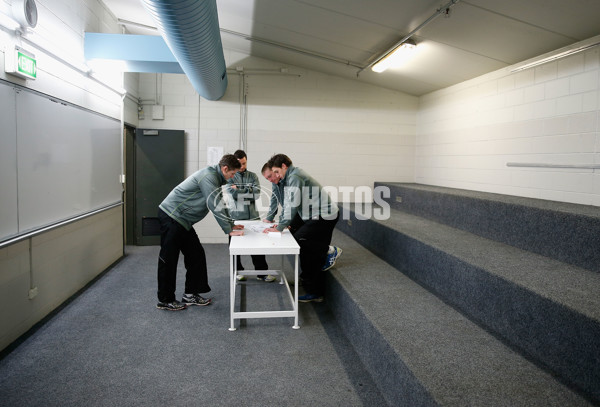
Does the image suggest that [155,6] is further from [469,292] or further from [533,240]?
[533,240]

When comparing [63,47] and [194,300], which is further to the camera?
[194,300]

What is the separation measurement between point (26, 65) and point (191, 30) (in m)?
1.21

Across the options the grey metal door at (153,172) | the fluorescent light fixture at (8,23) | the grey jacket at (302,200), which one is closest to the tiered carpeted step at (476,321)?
the grey jacket at (302,200)

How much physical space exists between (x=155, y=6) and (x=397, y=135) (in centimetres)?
466

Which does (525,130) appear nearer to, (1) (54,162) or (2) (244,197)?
(2) (244,197)

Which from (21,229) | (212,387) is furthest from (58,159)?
(212,387)

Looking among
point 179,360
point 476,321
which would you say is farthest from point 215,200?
point 476,321

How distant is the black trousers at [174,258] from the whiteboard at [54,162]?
852mm

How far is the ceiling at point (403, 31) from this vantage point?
9.27 ft

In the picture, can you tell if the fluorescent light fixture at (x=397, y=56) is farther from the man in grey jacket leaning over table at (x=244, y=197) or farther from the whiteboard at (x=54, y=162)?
the whiteboard at (x=54, y=162)

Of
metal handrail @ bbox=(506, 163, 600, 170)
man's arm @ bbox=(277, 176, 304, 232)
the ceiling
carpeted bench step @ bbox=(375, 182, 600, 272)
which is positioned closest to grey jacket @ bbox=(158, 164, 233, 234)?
man's arm @ bbox=(277, 176, 304, 232)

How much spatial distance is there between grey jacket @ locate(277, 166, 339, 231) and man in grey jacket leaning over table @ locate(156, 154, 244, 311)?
0.42 meters

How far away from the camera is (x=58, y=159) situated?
3047 millimetres

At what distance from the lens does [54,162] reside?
2.98 m
